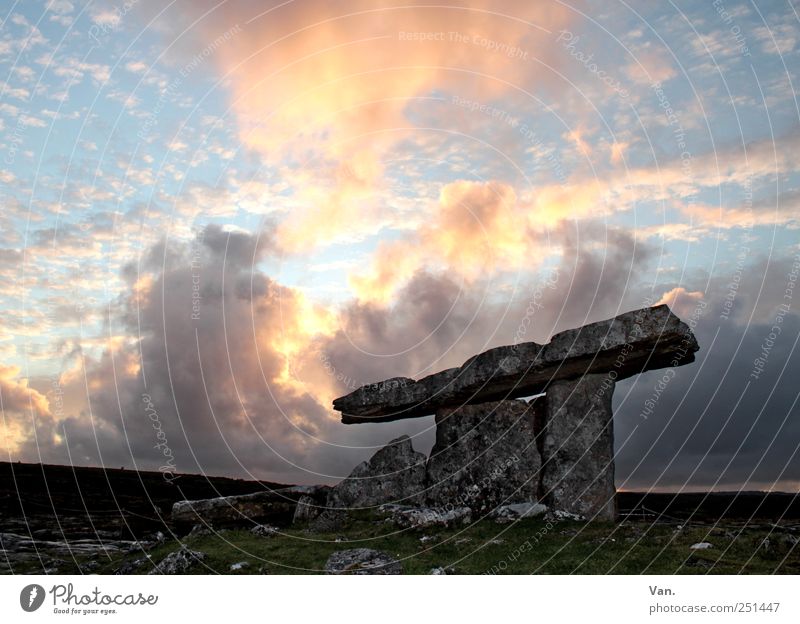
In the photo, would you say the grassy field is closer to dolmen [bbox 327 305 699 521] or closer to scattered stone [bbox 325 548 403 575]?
scattered stone [bbox 325 548 403 575]

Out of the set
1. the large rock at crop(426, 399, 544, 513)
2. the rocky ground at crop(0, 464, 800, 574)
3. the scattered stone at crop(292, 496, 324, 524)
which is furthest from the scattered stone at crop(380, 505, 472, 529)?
the scattered stone at crop(292, 496, 324, 524)

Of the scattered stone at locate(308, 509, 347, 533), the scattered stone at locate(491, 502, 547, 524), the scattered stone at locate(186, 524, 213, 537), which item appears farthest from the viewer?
the scattered stone at locate(308, 509, 347, 533)

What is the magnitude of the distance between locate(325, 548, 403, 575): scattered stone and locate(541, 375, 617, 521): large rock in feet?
28.3

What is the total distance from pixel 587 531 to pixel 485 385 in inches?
319

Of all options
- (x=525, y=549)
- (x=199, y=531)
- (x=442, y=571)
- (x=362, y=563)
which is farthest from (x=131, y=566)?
(x=525, y=549)

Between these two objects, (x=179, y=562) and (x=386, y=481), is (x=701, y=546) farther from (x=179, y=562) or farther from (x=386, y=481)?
(x=179, y=562)

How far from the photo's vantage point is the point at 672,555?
61.5 ft

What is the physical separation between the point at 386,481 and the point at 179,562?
1133 centimetres

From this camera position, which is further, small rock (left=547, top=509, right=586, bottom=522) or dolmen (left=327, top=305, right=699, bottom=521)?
dolmen (left=327, top=305, right=699, bottom=521)

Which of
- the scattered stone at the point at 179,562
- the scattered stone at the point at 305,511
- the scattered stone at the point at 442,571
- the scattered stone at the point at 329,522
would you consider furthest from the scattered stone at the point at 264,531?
the scattered stone at the point at 442,571

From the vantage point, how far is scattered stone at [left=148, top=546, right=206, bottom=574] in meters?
20.0

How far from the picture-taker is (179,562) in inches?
797

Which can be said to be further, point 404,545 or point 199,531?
point 199,531
